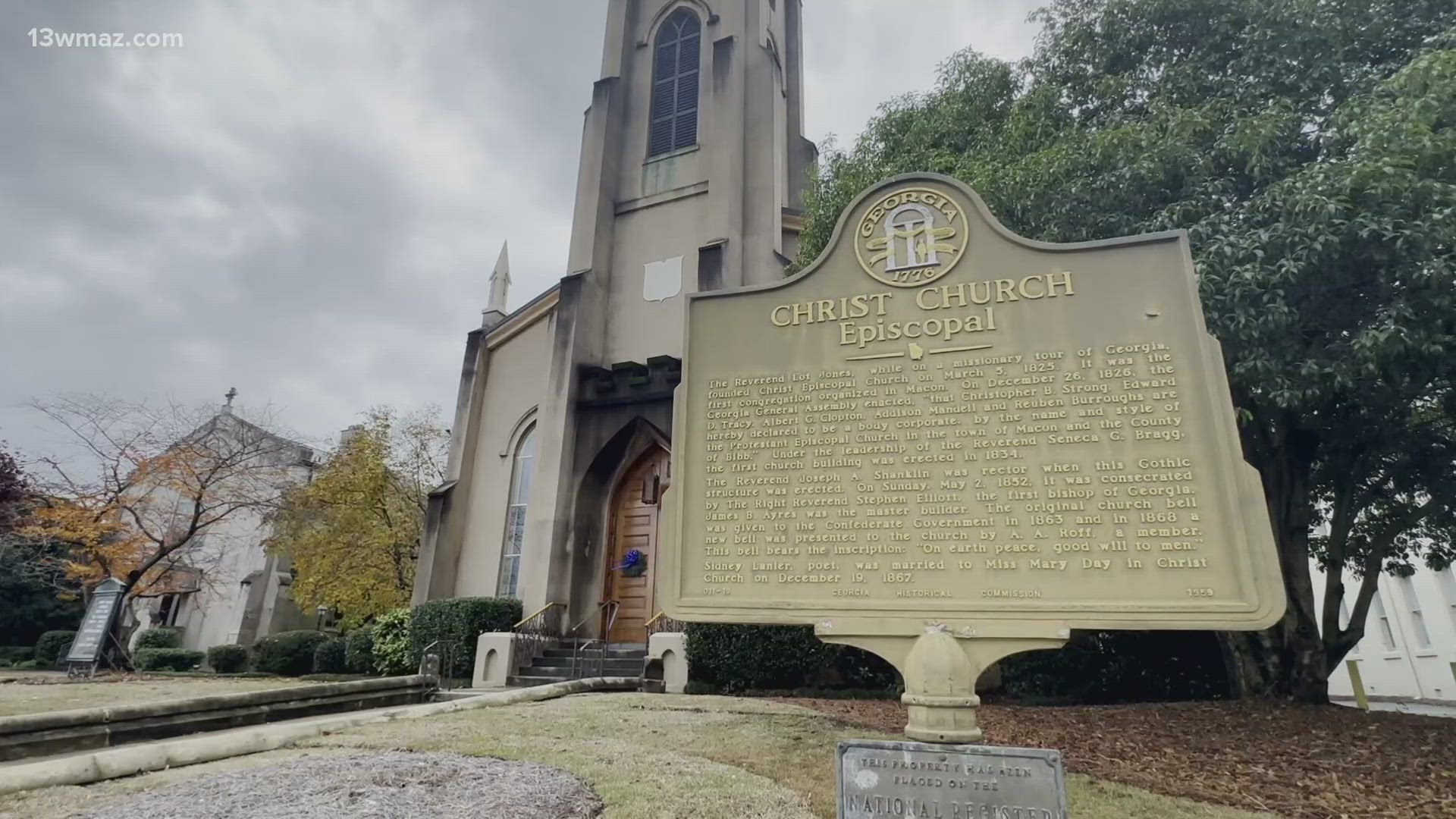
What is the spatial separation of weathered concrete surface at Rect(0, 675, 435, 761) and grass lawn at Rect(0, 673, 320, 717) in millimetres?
1488

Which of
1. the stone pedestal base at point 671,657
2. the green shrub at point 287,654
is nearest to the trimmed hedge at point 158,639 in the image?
the green shrub at point 287,654

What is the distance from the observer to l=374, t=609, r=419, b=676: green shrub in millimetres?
15164

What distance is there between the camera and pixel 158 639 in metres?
25.3

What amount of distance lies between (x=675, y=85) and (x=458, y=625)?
1465 centimetres

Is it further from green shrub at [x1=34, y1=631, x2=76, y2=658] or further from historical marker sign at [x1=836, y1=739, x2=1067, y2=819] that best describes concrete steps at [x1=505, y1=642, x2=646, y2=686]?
green shrub at [x1=34, y1=631, x2=76, y2=658]

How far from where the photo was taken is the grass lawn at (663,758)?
13.6 ft

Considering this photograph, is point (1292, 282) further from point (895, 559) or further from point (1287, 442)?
point (895, 559)

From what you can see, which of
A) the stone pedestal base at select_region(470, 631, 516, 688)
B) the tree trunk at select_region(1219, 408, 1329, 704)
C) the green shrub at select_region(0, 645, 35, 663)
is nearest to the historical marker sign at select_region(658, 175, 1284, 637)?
the tree trunk at select_region(1219, 408, 1329, 704)

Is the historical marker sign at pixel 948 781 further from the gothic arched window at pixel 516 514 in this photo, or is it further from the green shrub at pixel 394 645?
the green shrub at pixel 394 645

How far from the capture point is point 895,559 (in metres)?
4.32

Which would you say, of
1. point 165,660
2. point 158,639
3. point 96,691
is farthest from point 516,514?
point 158,639

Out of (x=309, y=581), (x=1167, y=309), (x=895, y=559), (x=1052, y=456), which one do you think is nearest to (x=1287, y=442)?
(x=1167, y=309)

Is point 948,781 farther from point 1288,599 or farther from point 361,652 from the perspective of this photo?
point 361,652

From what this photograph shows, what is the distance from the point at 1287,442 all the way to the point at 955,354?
23.4ft
